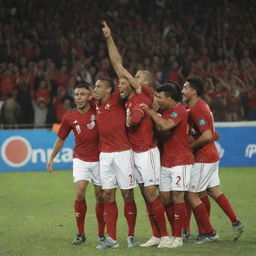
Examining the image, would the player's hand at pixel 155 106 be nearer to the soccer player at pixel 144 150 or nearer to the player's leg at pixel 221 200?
the soccer player at pixel 144 150

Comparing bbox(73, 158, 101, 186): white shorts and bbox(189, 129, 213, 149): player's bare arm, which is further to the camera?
bbox(73, 158, 101, 186): white shorts

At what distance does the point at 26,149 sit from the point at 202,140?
10336mm

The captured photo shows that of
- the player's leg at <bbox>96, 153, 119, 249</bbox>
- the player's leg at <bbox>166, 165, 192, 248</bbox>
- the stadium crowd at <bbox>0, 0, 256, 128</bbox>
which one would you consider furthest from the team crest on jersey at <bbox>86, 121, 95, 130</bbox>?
the stadium crowd at <bbox>0, 0, 256, 128</bbox>

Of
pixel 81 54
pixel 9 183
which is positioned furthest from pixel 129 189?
pixel 81 54

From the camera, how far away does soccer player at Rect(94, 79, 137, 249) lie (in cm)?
974

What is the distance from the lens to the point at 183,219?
9.71m

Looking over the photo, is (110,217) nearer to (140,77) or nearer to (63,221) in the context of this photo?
(140,77)

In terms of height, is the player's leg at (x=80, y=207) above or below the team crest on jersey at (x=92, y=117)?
below

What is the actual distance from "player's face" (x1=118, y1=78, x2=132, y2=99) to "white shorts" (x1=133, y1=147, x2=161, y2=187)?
28.7 inches

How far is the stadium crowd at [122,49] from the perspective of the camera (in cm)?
2109

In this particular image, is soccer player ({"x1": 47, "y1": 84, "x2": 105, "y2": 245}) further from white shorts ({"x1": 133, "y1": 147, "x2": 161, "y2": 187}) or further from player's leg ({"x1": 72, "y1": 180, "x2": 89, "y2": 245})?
white shorts ({"x1": 133, "y1": 147, "x2": 161, "y2": 187})

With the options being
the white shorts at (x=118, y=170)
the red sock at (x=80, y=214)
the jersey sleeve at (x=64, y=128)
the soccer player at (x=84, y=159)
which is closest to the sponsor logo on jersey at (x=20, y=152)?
the jersey sleeve at (x=64, y=128)

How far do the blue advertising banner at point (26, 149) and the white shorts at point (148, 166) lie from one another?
1021 centimetres

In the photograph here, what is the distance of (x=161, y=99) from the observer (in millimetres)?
9852
